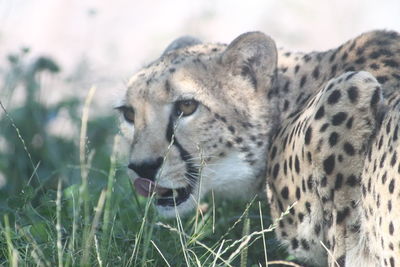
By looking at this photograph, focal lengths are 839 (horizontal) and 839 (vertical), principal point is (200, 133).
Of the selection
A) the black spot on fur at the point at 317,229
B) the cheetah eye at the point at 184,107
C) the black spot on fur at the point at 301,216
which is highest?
the cheetah eye at the point at 184,107

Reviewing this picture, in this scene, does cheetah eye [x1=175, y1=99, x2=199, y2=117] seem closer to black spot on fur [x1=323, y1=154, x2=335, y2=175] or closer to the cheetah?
the cheetah

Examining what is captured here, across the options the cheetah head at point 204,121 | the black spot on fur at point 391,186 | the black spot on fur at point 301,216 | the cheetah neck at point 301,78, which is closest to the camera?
the black spot on fur at point 391,186

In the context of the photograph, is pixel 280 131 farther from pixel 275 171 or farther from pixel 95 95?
pixel 95 95

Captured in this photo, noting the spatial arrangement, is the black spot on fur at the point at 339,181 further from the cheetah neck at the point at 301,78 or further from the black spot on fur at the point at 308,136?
the cheetah neck at the point at 301,78

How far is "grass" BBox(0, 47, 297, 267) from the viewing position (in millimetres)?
2846

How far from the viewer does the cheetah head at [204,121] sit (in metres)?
3.62

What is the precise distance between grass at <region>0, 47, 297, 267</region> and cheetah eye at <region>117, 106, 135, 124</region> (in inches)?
7.1

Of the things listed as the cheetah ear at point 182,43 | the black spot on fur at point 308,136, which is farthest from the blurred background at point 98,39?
the black spot on fur at point 308,136

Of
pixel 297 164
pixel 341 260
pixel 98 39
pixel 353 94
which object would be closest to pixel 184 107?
pixel 297 164

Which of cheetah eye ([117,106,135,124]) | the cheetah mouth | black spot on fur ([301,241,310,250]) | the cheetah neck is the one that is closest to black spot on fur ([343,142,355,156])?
black spot on fur ([301,241,310,250])

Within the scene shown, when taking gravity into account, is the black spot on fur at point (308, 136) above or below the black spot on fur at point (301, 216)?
above

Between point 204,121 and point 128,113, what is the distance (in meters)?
0.40

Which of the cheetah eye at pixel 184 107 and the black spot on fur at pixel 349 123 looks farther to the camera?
the cheetah eye at pixel 184 107

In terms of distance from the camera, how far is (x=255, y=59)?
3844 millimetres
